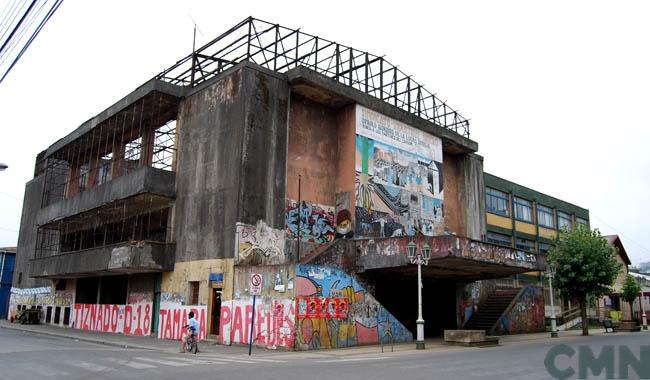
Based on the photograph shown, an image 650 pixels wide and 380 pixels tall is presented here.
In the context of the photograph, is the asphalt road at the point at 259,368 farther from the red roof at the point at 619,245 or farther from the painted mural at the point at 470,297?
the red roof at the point at 619,245

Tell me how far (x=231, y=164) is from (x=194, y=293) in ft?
23.5

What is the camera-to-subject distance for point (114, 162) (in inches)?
1601

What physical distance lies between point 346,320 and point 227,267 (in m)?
6.48

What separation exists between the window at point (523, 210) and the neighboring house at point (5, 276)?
51.7m

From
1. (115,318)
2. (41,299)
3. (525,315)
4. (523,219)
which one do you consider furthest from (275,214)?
(523,219)

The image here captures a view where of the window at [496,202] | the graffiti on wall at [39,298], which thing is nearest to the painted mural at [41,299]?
the graffiti on wall at [39,298]

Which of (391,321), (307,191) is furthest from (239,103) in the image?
(391,321)

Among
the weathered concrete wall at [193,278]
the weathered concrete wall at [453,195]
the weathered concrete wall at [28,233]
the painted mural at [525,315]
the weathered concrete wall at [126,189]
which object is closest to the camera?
the weathered concrete wall at [193,278]

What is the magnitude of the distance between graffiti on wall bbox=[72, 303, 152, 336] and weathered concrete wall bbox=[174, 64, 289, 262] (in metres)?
5.18

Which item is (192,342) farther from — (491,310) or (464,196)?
(464,196)

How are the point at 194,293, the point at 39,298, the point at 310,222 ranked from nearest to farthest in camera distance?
1. the point at 194,293
2. the point at 310,222
3. the point at 39,298

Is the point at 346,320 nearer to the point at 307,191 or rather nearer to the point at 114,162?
the point at 307,191

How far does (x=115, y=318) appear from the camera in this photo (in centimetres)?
3497

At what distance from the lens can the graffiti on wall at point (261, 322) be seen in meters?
22.9
